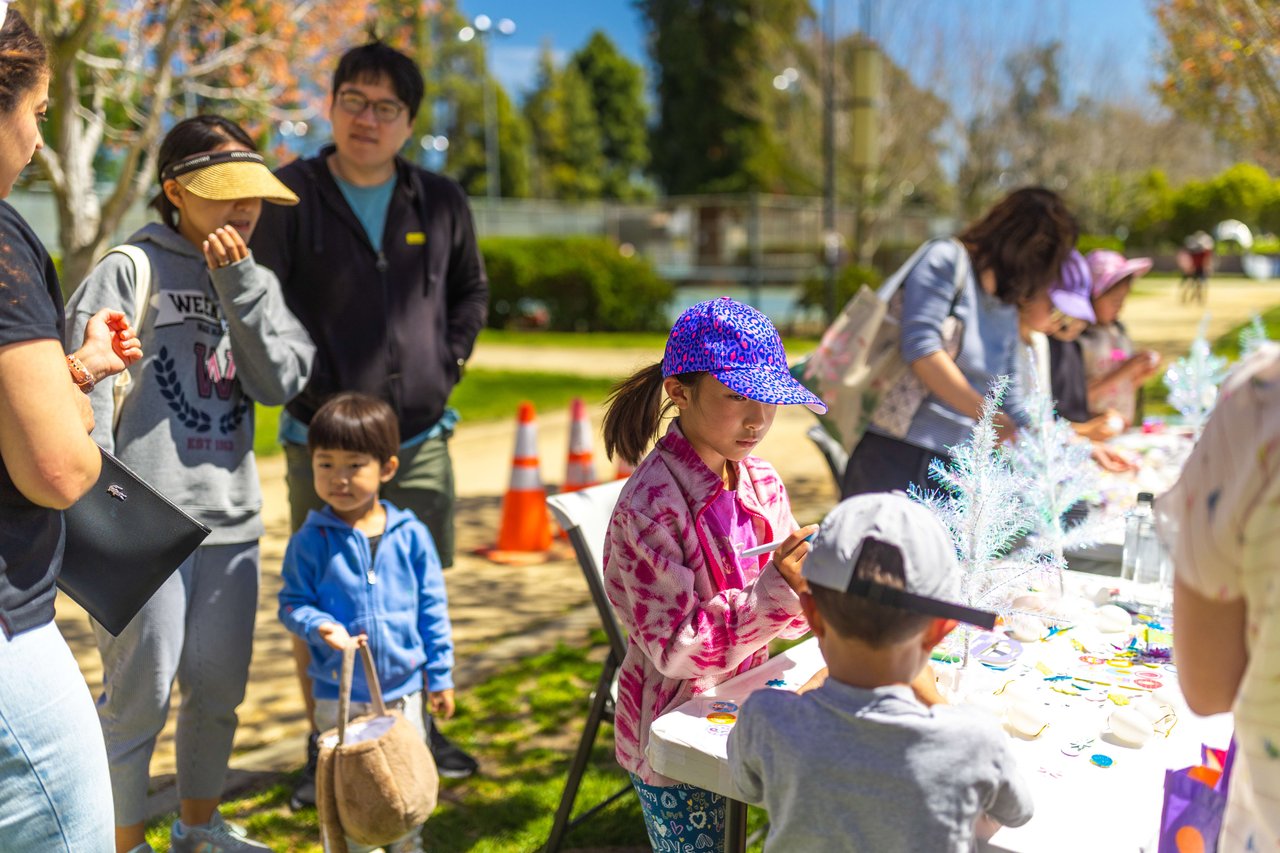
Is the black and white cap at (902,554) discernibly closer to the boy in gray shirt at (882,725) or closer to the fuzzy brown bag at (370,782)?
the boy in gray shirt at (882,725)

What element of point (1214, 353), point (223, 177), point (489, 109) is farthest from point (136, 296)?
point (489, 109)

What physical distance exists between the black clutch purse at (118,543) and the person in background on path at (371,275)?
1.33 meters

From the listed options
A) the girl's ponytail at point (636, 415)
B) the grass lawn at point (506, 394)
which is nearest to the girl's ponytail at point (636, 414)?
the girl's ponytail at point (636, 415)

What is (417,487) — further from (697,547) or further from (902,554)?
(902,554)

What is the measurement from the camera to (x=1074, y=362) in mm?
4754

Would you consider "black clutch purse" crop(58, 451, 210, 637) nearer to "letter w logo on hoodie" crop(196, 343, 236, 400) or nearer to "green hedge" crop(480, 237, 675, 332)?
"letter w logo on hoodie" crop(196, 343, 236, 400)

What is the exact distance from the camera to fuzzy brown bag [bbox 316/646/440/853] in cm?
246

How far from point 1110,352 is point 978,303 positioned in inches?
80.2

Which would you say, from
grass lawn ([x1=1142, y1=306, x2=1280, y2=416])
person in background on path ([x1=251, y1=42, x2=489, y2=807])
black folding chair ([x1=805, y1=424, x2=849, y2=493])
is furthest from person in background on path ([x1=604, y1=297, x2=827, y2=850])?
grass lawn ([x1=1142, y1=306, x2=1280, y2=416])

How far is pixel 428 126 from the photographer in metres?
50.8

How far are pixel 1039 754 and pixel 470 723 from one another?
112 inches

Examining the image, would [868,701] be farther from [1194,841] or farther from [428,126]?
[428,126]

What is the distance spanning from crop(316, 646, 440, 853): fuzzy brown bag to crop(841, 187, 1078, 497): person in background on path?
6.66 ft

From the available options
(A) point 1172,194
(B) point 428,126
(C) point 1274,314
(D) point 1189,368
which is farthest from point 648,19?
(D) point 1189,368
